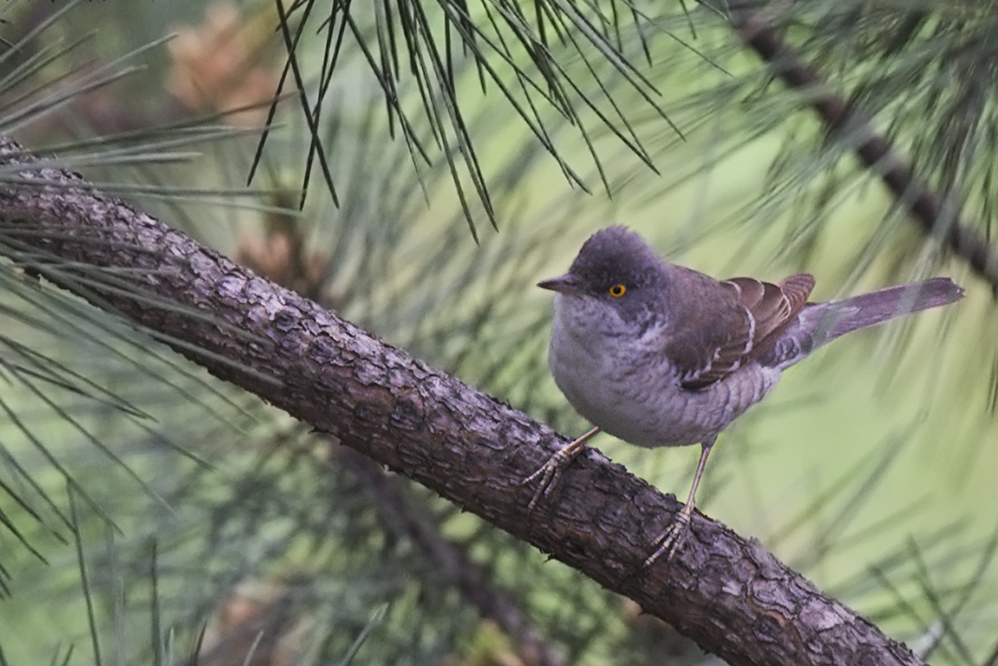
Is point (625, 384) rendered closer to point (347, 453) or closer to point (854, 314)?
point (347, 453)

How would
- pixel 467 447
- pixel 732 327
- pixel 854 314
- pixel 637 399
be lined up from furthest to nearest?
pixel 854 314 < pixel 732 327 < pixel 637 399 < pixel 467 447

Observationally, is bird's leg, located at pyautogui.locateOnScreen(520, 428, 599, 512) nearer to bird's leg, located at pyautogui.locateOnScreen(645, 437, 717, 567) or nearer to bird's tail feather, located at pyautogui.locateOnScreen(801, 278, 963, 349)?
bird's leg, located at pyautogui.locateOnScreen(645, 437, 717, 567)

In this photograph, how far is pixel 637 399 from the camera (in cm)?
163

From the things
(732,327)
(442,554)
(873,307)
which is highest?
(873,307)

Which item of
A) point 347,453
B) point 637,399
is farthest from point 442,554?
point 637,399

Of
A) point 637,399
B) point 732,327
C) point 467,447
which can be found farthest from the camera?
point 732,327

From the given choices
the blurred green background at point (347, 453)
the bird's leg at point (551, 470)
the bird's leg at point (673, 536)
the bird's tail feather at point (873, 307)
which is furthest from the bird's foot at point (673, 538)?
the blurred green background at point (347, 453)

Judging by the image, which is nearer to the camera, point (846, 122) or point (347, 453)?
point (846, 122)

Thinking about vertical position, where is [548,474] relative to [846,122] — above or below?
below

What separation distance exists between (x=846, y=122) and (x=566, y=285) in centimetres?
47

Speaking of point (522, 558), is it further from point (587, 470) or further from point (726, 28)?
point (726, 28)

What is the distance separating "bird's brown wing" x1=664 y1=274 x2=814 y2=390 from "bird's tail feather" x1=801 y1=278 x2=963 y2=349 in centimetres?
7

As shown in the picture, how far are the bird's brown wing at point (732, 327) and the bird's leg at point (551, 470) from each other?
1.35ft

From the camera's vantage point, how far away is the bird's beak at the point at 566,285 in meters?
1.59
